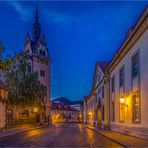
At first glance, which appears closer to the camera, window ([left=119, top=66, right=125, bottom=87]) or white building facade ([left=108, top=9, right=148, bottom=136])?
white building facade ([left=108, top=9, right=148, bottom=136])

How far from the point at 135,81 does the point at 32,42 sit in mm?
71239

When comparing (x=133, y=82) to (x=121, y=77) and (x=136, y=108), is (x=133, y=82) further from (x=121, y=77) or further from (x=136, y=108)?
(x=121, y=77)

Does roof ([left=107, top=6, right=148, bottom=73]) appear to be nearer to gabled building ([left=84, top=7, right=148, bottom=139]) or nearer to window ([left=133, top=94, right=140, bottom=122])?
gabled building ([left=84, top=7, right=148, bottom=139])

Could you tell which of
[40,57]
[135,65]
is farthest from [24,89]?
[135,65]

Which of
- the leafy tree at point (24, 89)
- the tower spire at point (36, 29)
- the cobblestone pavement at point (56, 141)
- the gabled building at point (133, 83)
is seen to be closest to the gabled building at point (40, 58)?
the tower spire at point (36, 29)

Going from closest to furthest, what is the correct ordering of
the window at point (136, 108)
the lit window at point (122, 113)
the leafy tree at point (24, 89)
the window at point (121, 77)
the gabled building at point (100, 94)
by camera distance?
the window at point (136, 108) < the lit window at point (122, 113) < the window at point (121, 77) < the gabled building at point (100, 94) < the leafy tree at point (24, 89)

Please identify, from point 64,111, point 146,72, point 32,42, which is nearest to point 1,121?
point 146,72

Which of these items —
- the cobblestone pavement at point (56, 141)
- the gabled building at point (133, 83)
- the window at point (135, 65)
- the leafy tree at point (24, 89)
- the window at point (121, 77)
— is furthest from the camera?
the leafy tree at point (24, 89)

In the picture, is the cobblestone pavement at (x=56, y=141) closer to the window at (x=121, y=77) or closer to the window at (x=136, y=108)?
the window at (x=136, y=108)

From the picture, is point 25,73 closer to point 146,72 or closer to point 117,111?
point 117,111

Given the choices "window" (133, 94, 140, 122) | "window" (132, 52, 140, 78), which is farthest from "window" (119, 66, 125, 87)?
"window" (133, 94, 140, 122)

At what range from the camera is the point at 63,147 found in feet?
53.1

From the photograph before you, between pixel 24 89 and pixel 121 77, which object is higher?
pixel 121 77

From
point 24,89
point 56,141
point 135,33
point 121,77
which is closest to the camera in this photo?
point 56,141
